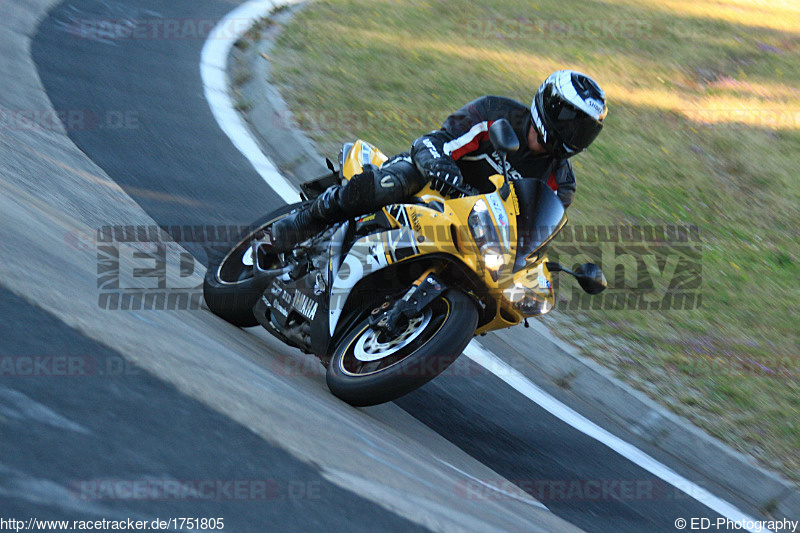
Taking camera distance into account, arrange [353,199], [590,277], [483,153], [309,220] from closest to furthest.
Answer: [590,277] < [483,153] < [353,199] < [309,220]

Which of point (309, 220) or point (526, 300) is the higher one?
point (309, 220)

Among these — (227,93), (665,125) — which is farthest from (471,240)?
(665,125)

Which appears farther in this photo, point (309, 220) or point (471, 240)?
point (309, 220)

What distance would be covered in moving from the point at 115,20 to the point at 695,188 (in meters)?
7.69

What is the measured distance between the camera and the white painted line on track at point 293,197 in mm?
5469

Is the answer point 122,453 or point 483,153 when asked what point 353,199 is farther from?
point 122,453

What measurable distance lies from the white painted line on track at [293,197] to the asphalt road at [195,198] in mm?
103

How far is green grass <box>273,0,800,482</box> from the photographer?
266 inches

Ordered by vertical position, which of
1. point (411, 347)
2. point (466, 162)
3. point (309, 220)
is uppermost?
point (466, 162)

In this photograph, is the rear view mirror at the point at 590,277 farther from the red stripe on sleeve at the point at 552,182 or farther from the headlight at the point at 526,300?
the red stripe on sleeve at the point at 552,182

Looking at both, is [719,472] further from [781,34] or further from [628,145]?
[781,34]

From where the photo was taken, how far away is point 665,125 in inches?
488

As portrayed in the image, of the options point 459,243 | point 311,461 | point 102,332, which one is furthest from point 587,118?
point 102,332

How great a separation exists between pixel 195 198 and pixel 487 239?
12.0ft
